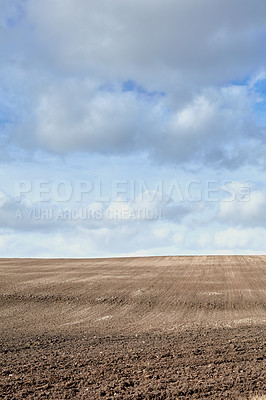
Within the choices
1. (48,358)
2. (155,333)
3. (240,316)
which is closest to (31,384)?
(48,358)

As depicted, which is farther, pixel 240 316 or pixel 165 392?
pixel 240 316

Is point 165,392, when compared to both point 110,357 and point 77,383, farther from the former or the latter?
point 110,357

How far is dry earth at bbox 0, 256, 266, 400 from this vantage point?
8.30 meters

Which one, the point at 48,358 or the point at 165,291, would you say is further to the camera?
the point at 165,291

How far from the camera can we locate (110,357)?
1033cm

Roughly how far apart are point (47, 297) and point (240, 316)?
9718 mm

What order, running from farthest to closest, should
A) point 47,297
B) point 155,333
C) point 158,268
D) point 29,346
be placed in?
point 158,268 < point 47,297 < point 155,333 < point 29,346

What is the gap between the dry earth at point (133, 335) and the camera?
8305 mm

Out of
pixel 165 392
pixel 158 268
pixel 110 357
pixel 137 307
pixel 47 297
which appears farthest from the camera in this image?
pixel 158 268

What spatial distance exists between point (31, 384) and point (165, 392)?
276cm

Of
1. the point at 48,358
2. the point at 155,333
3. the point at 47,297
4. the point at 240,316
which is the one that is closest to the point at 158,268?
the point at 47,297

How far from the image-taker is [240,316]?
17.2 metres

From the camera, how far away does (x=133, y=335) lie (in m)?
13.5

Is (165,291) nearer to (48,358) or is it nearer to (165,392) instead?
(48,358)
